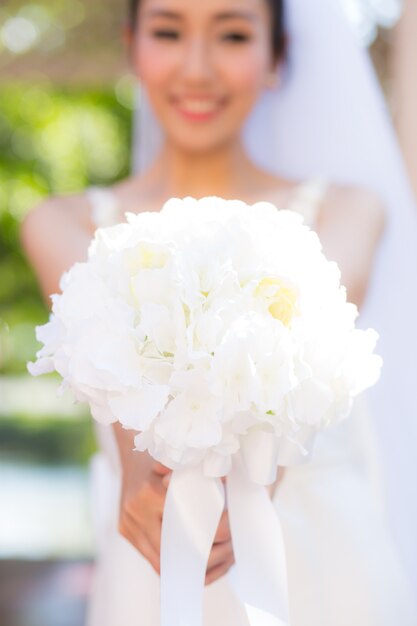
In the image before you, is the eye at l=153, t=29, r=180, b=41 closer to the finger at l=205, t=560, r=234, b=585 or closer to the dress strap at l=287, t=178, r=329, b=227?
the dress strap at l=287, t=178, r=329, b=227

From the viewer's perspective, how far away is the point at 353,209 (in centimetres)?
269

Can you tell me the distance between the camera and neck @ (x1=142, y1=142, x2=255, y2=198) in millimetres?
2900

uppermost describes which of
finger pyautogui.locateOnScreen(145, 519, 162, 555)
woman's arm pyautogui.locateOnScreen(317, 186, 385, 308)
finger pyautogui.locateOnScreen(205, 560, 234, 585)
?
woman's arm pyautogui.locateOnScreen(317, 186, 385, 308)

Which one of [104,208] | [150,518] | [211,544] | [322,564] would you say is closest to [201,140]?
[104,208]

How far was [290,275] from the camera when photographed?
1.48 meters

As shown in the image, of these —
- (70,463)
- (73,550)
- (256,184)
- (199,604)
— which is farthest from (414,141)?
(70,463)

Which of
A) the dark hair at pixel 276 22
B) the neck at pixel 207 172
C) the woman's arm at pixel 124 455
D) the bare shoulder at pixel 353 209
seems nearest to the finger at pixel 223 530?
the woman's arm at pixel 124 455

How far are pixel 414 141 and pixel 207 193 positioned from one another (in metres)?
0.95

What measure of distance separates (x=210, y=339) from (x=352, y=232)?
1.30m

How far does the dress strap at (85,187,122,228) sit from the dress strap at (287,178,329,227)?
486 mm

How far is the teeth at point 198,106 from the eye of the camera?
8.80ft

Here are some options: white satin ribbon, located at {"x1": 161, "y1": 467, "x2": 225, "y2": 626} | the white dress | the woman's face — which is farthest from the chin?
white satin ribbon, located at {"x1": 161, "y1": 467, "x2": 225, "y2": 626}

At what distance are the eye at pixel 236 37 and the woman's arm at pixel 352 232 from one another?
464 millimetres

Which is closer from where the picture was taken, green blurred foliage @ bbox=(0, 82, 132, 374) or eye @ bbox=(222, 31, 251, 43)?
eye @ bbox=(222, 31, 251, 43)
